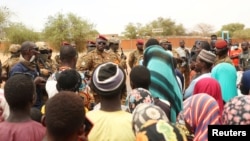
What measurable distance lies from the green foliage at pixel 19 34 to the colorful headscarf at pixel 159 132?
3320cm

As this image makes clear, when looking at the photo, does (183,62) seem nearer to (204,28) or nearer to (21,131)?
(21,131)

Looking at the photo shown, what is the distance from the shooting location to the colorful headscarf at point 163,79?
4.35m

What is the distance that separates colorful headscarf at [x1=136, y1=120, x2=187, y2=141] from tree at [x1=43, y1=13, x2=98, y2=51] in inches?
1005

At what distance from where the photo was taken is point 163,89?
172 inches

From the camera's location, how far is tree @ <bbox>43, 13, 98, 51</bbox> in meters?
Answer: 27.9

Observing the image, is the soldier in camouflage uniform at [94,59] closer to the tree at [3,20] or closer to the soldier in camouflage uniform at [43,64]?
the soldier in camouflage uniform at [43,64]

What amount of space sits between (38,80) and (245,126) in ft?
10.7

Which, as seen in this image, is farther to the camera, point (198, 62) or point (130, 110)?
point (198, 62)

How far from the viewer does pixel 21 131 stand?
278 centimetres

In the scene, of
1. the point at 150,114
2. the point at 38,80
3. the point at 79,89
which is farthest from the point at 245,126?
the point at 38,80

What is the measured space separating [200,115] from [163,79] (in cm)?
154

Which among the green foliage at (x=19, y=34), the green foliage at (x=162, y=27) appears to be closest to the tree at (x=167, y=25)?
the green foliage at (x=162, y=27)

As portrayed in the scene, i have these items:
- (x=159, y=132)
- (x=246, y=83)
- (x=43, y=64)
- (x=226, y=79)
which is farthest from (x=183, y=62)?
(x=159, y=132)

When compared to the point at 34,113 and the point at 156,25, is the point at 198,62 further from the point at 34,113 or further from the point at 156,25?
the point at 156,25
